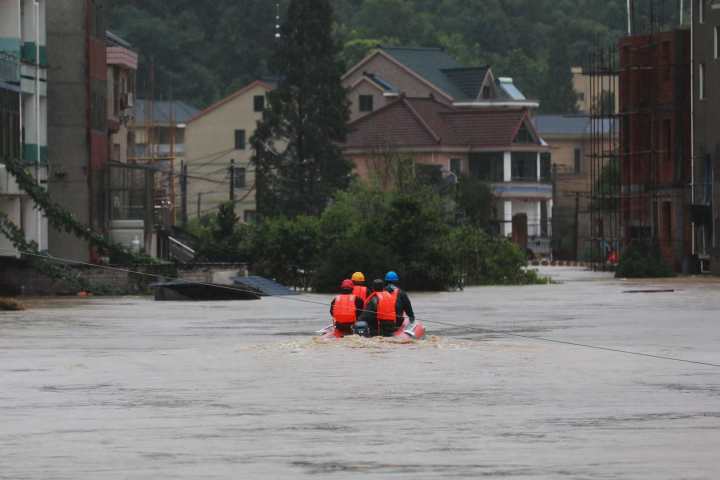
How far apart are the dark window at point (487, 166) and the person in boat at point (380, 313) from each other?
91.2m

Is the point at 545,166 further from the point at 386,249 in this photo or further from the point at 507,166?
the point at 386,249

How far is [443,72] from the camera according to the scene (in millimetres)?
142625

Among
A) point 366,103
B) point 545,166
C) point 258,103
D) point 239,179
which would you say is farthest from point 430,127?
point 239,179

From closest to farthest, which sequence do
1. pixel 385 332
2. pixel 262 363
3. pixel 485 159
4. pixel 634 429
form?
1. pixel 634 429
2. pixel 262 363
3. pixel 385 332
4. pixel 485 159

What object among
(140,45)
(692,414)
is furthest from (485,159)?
(692,414)

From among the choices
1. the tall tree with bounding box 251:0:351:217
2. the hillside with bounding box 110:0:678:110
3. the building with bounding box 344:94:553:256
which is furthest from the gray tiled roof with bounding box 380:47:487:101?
the tall tree with bounding box 251:0:351:217

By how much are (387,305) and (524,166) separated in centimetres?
9283

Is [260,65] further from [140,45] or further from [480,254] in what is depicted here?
[480,254]

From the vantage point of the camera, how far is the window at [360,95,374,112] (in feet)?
451

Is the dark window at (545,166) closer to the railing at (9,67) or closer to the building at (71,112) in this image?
the building at (71,112)

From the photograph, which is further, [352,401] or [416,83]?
[416,83]

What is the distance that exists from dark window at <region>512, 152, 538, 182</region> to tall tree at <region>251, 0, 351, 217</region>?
22839mm

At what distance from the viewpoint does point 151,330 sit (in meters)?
42.9

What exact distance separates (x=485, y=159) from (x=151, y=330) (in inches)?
3393
